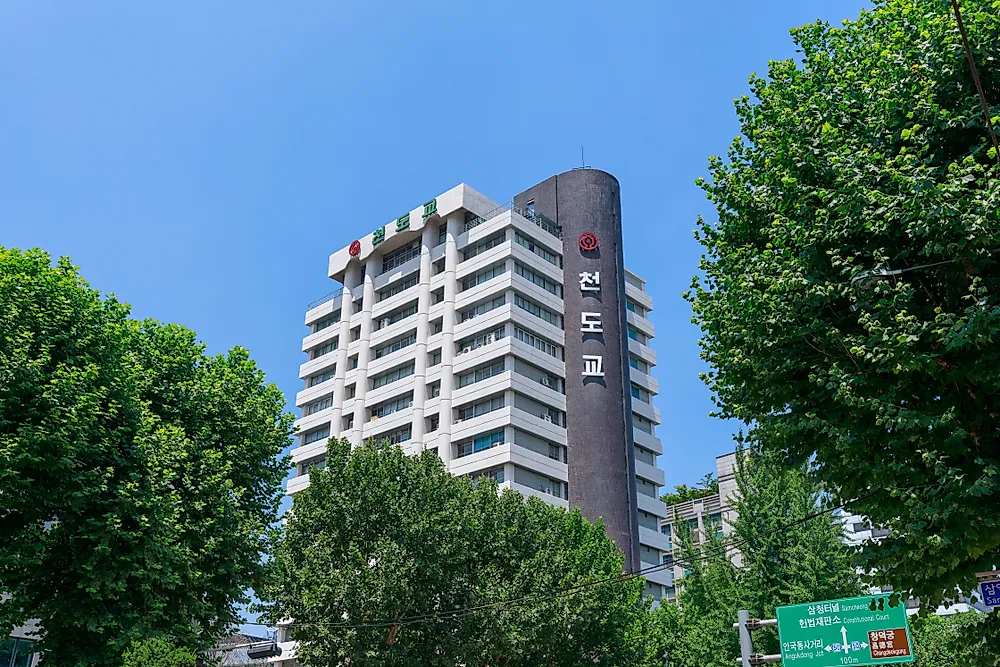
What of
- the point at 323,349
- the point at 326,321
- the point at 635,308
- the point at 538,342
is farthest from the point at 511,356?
the point at 326,321

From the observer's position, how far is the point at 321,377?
7862cm

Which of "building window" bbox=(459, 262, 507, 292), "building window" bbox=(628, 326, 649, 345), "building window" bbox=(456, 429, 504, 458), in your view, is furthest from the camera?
"building window" bbox=(628, 326, 649, 345)

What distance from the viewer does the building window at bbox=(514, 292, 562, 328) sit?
214 ft

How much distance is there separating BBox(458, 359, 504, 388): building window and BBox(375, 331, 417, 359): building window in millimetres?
7028

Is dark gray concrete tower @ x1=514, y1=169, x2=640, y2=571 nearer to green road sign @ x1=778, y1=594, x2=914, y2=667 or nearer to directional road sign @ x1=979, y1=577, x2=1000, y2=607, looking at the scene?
green road sign @ x1=778, y1=594, x2=914, y2=667

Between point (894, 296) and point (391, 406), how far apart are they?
200 feet

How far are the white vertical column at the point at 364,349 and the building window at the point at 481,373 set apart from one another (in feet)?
35.7

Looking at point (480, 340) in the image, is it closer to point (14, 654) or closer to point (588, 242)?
point (588, 242)

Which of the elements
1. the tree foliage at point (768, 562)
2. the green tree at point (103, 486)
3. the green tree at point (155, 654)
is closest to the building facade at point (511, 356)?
the tree foliage at point (768, 562)

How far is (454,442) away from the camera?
6284 cm

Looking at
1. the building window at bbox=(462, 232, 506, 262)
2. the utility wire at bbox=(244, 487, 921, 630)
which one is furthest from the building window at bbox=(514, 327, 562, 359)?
the utility wire at bbox=(244, 487, 921, 630)

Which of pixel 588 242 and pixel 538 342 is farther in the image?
pixel 588 242

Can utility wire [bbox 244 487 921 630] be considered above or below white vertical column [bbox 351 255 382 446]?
below

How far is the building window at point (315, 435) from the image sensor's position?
246ft
